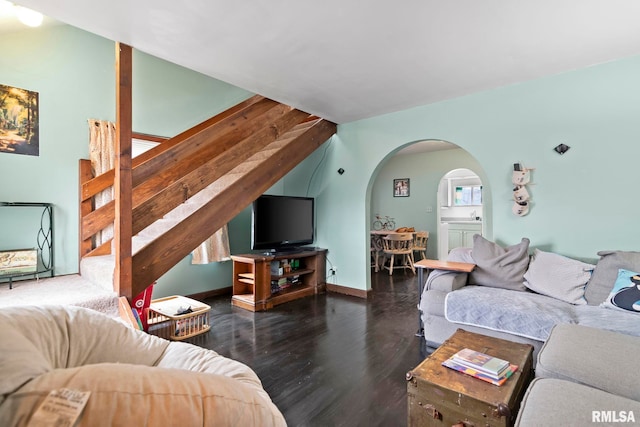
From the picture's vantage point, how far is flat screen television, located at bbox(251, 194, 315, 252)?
12.7 ft

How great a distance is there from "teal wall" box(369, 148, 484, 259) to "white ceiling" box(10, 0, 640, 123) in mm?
3612

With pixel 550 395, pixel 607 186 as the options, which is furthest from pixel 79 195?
pixel 607 186

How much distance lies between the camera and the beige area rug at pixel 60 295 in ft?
6.57

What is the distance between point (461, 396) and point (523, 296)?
160cm

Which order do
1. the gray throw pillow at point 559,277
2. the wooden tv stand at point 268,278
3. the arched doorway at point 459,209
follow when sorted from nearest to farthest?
the gray throw pillow at point 559,277
the wooden tv stand at point 268,278
the arched doorway at point 459,209

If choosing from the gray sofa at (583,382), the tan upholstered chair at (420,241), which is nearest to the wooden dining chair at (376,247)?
the tan upholstered chair at (420,241)

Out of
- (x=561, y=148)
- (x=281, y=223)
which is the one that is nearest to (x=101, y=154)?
(x=281, y=223)

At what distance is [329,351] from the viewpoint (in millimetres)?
2564

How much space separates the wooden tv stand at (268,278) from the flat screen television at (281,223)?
0.62 feet

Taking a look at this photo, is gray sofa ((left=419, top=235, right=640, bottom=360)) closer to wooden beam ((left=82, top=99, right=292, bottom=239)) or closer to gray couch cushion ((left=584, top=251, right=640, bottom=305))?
gray couch cushion ((left=584, top=251, right=640, bottom=305))

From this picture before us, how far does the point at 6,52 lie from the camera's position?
8.79 ft

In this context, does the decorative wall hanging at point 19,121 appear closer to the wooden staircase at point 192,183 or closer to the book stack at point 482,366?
the wooden staircase at point 192,183

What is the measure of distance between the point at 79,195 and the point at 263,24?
2.56 metres

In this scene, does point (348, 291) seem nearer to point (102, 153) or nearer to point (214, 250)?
point (214, 250)
